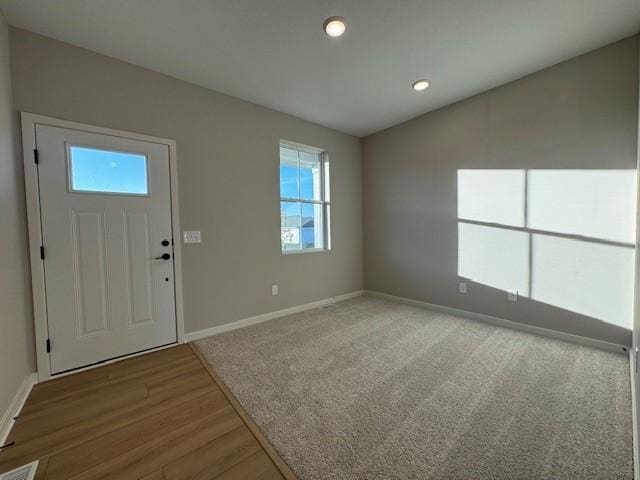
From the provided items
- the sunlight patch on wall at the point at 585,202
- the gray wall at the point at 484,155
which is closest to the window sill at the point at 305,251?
the gray wall at the point at 484,155

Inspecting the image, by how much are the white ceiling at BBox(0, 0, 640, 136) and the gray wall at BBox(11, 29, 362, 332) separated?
0.59ft

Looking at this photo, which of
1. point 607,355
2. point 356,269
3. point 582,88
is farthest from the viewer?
point 356,269

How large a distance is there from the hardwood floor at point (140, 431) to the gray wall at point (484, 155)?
3.03 meters

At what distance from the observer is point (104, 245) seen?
2.37 metres

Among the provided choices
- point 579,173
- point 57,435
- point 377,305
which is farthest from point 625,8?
point 57,435

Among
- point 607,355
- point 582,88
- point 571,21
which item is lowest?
point 607,355

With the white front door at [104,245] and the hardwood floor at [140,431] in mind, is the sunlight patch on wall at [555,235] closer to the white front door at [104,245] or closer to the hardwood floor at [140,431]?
the hardwood floor at [140,431]

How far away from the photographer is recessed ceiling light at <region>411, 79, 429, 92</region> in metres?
3.00

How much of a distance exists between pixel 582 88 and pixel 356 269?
137 inches

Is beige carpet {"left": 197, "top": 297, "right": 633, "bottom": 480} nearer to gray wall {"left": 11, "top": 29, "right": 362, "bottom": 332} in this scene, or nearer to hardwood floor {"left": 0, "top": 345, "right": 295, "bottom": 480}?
hardwood floor {"left": 0, "top": 345, "right": 295, "bottom": 480}

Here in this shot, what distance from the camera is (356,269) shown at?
15.3ft

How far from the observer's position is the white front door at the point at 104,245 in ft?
7.11

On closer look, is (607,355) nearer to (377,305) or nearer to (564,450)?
(564,450)

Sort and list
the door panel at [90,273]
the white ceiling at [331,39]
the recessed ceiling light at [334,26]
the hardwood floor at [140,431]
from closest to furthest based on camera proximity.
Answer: the hardwood floor at [140,431] → the white ceiling at [331,39] → the recessed ceiling light at [334,26] → the door panel at [90,273]
